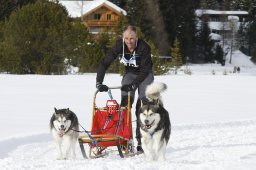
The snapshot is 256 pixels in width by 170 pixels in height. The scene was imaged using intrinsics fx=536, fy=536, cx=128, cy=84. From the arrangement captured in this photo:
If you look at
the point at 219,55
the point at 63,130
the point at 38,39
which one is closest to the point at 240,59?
the point at 219,55

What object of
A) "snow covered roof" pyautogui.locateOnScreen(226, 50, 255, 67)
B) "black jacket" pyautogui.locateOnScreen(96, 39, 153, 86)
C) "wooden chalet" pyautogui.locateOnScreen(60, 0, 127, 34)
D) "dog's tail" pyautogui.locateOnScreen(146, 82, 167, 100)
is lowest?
"snow covered roof" pyautogui.locateOnScreen(226, 50, 255, 67)

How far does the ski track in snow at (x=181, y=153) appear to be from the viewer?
5559 millimetres

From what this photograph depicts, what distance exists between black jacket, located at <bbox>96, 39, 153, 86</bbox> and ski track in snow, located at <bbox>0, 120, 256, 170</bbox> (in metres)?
1.08

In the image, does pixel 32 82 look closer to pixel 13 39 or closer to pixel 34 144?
pixel 13 39

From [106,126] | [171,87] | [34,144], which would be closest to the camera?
[106,126]

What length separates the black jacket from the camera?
7020 millimetres

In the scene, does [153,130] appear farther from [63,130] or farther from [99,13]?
[99,13]

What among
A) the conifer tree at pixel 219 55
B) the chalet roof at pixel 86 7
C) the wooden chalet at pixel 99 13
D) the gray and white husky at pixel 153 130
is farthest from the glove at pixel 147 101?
the conifer tree at pixel 219 55

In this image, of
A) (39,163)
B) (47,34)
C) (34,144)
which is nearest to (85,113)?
(34,144)

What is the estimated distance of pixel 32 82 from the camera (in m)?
20.3

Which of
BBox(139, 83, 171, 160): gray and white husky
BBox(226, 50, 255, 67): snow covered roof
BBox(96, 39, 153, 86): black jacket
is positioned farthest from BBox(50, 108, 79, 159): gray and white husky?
BBox(226, 50, 255, 67): snow covered roof

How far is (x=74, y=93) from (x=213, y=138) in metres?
8.94

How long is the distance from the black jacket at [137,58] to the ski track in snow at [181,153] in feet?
3.54

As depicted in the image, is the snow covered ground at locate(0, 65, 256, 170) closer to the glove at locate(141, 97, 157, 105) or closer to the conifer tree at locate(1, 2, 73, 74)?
the glove at locate(141, 97, 157, 105)
